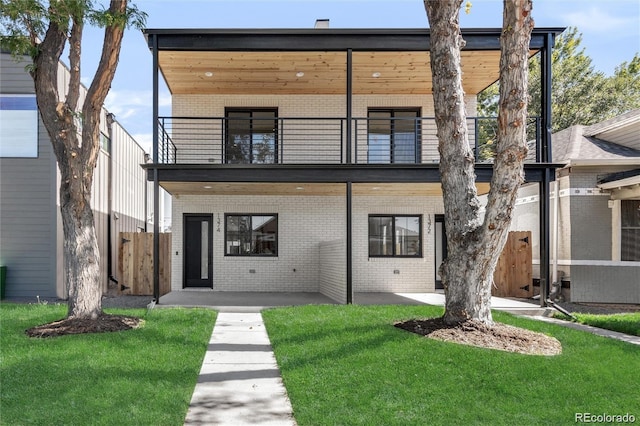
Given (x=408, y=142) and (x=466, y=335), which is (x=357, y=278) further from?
(x=466, y=335)

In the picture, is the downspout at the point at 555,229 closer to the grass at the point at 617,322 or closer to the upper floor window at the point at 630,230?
the upper floor window at the point at 630,230

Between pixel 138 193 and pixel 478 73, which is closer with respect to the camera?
pixel 478 73

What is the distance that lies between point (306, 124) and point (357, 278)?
4564 mm

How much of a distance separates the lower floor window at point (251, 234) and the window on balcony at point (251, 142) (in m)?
1.63

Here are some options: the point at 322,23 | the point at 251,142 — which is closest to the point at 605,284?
the point at 251,142

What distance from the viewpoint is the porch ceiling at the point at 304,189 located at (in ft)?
40.1

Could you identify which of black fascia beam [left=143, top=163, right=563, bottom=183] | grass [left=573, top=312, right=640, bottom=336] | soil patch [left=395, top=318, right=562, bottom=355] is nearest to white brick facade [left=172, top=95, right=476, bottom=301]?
black fascia beam [left=143, top=163, right=563, bottom=183]

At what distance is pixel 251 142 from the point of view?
1424 centimetres

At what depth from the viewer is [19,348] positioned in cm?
636

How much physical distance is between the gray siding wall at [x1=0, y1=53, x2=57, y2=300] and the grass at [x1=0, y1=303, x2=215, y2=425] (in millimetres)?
4204

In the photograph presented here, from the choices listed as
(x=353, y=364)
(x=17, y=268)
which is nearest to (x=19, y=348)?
(x=353, y=364)

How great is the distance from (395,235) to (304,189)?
321cm

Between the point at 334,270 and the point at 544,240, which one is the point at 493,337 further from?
the point at 334,270

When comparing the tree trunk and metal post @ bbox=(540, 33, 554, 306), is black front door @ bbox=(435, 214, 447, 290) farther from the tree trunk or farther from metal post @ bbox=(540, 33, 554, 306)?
the tree trunk
